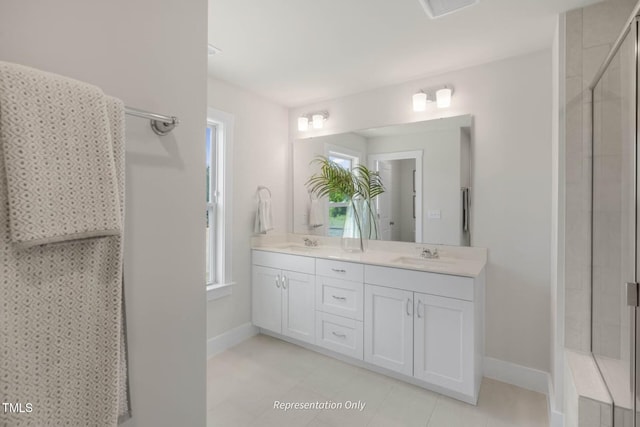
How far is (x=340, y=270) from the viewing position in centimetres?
250


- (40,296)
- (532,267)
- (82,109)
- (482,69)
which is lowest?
(532,267)

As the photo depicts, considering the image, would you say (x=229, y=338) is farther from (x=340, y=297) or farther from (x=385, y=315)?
(x=385, y=315)

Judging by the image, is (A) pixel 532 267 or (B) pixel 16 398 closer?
(B) pixel 16 398

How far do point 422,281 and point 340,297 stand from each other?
711mm

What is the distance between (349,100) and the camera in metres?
3.12

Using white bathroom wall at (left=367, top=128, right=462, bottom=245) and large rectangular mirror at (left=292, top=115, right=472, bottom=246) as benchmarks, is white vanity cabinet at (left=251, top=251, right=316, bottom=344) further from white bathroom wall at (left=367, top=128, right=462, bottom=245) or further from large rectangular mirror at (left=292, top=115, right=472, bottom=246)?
white bathroom wall at (left=367, top=128, right=462, bottom=245)

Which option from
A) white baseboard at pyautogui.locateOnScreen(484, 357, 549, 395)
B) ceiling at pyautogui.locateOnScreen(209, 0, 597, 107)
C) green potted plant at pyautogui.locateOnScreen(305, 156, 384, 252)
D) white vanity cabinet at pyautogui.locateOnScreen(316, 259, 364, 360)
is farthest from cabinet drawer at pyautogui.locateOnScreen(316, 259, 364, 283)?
ceiling at pyautogui.locateOnScreen(209, 0, 597, 107)

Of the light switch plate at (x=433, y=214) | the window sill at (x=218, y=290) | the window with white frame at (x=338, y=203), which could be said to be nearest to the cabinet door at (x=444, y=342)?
the light switch plate at (x=433, y=214)

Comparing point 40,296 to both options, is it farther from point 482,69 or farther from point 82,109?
point 482,69

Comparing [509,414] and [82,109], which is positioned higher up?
[82,109]

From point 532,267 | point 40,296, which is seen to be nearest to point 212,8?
point 40,296

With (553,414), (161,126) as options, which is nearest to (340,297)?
(553,414)

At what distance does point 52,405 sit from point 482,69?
2997 millimetres

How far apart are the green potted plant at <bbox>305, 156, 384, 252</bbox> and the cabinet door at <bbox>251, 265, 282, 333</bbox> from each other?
0.79m
